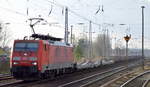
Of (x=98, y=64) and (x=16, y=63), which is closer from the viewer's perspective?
(x=16, y=63)

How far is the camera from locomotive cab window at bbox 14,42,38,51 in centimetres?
2556

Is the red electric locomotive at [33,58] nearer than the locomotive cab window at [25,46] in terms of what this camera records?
Yes

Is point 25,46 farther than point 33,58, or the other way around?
point 25,46

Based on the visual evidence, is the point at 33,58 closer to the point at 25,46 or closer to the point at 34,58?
the point at 34,58

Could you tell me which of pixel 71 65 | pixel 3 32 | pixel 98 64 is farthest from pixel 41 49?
pixel 3 32

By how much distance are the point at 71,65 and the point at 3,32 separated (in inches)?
1985

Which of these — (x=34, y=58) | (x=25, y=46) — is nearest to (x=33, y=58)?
(x=34, y=58)

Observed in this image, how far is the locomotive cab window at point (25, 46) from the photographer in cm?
2556

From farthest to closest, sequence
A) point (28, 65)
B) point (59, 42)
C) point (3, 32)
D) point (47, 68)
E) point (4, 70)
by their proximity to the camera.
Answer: point (3, 32) < point (4, 70) < point (59, 42) < point (47, 68) < point (28, 65)

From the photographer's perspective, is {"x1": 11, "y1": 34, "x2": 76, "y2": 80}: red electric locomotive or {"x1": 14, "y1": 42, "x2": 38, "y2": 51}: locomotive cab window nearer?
{"x1": 11, "y1": 34, "x2": 76, "y2": 80}: red electric locomotive

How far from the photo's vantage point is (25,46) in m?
25.8

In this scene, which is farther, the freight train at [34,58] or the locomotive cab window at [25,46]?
the locomotive cab window at [25,46]

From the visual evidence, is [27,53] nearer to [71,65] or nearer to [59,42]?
[59,42]

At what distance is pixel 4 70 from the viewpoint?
4000 centimetres
